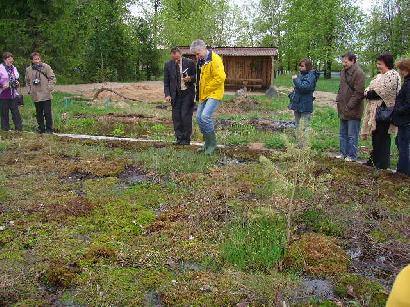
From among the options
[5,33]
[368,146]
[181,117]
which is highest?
[5,33]

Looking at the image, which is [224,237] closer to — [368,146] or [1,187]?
[1,187]

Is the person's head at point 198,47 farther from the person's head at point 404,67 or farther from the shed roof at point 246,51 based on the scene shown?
the shed roof at point 246,51

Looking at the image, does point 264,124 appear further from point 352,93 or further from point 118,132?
point 352,93

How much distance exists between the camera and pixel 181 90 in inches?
391

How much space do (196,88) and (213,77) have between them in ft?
2.99

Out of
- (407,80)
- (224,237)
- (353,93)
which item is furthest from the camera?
(353,93)

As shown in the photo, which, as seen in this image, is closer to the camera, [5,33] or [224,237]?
[224,237]

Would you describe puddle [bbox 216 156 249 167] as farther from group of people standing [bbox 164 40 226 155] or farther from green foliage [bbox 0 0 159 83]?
green foliage [bbox 0 0 159 83]

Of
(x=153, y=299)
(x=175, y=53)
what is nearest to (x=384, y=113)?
(x=175, y=53)

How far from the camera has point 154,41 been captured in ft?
121

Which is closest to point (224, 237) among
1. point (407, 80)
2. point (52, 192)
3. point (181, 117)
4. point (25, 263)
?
point (25, 263)

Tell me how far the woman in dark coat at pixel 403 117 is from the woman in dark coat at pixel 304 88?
182 cm

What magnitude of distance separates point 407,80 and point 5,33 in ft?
62.3

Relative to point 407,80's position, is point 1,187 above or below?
below
